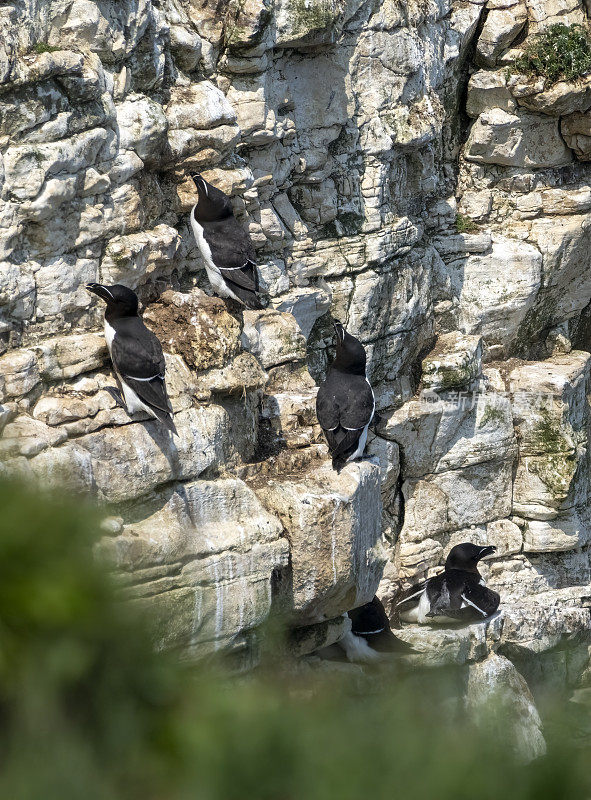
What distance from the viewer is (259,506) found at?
677cm

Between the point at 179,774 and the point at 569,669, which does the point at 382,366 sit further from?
the point at 179,774

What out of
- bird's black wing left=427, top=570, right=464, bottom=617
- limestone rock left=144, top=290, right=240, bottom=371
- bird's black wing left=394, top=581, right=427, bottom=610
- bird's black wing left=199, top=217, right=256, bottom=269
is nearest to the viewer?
limestone rock left=144, top=290, right=240, bottom=371

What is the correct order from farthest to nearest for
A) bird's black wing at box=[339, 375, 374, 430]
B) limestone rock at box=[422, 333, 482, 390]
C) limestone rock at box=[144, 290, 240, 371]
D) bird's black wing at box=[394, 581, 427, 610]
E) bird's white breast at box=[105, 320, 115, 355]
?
limestone rock at box=[422, 333, 482, 390] < bird's black wing at box=[394, 581, 427, 610] < bird's black wing at box=[339, 375, 374, 430] < limestone rock at box=[144, 290, 240, 371] < bird's white breast at box=[105, 320, 115, 355]

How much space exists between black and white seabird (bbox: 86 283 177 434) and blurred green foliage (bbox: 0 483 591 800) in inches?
165

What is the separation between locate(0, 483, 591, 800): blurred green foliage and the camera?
6.10 ft

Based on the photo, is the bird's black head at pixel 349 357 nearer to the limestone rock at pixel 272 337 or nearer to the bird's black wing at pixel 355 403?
the bird's black wing at pixel 355 403

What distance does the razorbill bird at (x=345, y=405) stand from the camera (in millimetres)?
7273

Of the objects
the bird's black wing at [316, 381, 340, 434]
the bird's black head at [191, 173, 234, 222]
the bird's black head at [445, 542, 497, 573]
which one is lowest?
the bird's black head at [445, 542, 497, 573]

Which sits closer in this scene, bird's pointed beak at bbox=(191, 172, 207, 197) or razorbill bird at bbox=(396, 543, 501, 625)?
bird's pointed beak at bbox=(191, 172, 207, 197)

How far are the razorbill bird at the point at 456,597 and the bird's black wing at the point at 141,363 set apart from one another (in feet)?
13.7

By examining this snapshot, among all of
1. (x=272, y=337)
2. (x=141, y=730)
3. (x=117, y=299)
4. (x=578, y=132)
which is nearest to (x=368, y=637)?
(x=272, y=337)

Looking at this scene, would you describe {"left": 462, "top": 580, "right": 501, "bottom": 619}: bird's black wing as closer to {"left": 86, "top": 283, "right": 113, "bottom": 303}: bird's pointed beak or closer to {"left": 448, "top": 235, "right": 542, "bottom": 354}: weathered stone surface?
{"left": 448, "top": 235, "right": 542, "bottom": 354}: weathered stone surface

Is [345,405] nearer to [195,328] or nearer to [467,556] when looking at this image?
[195,328]

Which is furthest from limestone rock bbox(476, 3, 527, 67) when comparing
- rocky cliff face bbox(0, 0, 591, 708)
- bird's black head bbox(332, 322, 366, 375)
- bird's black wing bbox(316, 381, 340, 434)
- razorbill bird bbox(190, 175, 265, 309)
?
bird's black wing bbox(316, 381, 340, 434)
